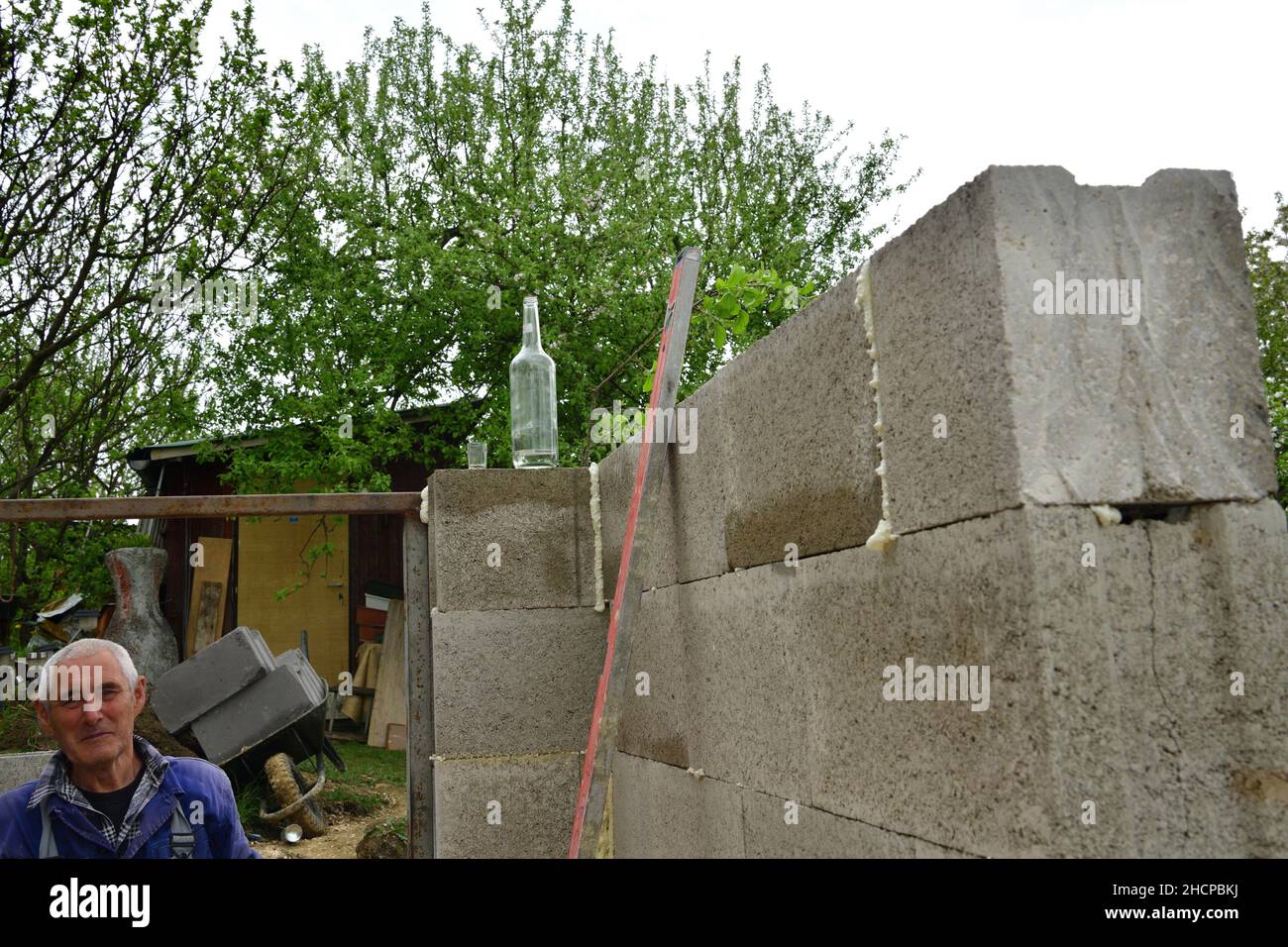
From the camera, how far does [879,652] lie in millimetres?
1862

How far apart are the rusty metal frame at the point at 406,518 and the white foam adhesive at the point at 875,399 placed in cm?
216

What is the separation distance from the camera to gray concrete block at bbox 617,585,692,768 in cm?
300

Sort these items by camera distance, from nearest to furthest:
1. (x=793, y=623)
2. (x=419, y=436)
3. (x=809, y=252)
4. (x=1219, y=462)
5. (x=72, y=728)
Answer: (x=1219, y=462)
(x=793, y=623)
(x=72, y=728)
(x=419, y=436)
(x=809, y=252)

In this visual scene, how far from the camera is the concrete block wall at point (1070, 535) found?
142cm

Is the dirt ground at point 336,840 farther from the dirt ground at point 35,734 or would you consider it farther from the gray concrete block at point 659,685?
the gray concrete block at point 659,685

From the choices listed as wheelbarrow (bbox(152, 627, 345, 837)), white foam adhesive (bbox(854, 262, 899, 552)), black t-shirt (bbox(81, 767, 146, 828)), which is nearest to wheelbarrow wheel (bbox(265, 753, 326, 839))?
wheelbarrow (bbox(152, 627, 345, 837))

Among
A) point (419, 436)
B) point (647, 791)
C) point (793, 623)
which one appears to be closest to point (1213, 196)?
point (793, 623)

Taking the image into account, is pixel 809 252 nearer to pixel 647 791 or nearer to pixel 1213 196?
pixel 647 791

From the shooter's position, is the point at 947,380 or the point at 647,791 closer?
the point at 947,380

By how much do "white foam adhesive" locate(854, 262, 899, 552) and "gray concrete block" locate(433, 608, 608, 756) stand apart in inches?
80.0

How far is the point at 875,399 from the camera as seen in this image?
1.88 meters

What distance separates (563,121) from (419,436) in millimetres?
5642

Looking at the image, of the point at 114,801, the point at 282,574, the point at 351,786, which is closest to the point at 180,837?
the point at 114,801

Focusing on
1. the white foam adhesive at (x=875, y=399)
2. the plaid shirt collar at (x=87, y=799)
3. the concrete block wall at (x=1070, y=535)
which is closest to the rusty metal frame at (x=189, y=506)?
the plaid shirt collar at (x=87, y=799)
